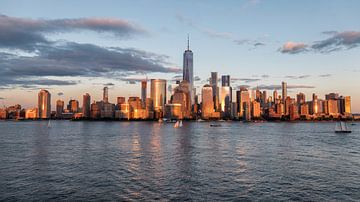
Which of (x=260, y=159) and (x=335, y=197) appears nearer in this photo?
(x=335, y=197)

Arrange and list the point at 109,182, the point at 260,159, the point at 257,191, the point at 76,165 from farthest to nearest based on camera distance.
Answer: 1. the point at 260,159
2. the point at 76,165
3. the point at 109,182
4. the point at 257,191

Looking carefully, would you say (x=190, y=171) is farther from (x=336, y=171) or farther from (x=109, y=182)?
(x=336, y=171)

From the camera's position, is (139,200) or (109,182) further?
(109,182)

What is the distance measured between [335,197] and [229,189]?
40.6 ft

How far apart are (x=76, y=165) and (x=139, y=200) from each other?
26569mm

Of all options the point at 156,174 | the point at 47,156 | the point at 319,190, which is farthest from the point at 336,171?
the point at 47,156

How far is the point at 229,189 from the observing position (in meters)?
41.4

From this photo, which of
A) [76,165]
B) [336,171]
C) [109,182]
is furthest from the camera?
[76,165]

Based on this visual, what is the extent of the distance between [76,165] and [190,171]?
2120 cm

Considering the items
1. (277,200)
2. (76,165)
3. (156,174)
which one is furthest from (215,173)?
(76,165)

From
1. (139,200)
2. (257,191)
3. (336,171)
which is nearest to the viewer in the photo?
(139,200)

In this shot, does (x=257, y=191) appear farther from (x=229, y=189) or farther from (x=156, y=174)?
(x=156, y=174)

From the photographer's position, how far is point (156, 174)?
166 feet

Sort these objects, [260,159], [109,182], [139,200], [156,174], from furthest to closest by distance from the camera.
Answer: [260,159]
[156,174]
[109,182]
[139,200]
